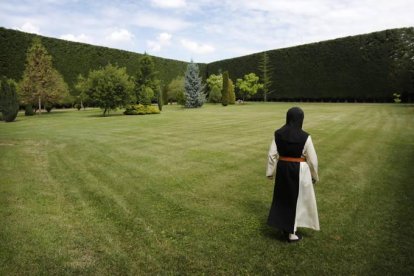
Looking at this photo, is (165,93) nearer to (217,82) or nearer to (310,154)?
(217,82)

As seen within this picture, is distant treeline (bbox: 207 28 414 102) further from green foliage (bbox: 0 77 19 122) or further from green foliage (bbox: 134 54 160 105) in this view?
green foliage (bbox: 0 77 19 122)

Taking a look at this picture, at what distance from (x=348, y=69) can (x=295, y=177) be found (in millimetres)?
33732

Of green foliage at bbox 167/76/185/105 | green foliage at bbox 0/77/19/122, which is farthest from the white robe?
green foliage at bbox 167/76/185/105

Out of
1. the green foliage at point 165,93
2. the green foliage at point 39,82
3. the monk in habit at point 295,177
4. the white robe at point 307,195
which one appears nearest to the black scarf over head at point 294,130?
the monk in habit at point 295,177

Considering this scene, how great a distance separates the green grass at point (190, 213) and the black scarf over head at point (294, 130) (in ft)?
4.83

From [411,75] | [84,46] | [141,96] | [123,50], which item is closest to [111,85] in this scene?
[141,96]

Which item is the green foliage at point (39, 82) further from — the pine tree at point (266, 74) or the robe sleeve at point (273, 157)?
the robe sleeve at point (273, 157)

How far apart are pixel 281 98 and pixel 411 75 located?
628 inches

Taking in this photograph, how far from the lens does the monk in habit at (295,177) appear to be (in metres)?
4.16

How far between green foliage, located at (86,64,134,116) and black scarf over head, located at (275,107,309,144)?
22.9 m

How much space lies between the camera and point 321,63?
36.2 m

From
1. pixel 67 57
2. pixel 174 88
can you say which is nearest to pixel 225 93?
pixel 174 88

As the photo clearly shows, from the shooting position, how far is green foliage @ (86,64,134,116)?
981 inches

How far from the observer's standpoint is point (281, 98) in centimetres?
4122
